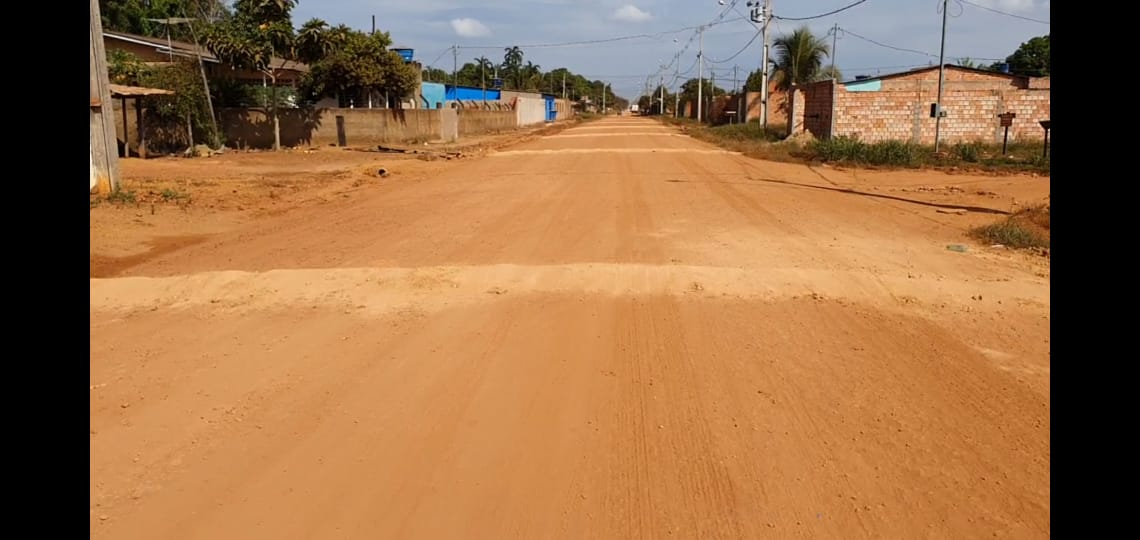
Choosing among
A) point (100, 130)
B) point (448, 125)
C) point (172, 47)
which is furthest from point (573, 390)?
point (448, 125)

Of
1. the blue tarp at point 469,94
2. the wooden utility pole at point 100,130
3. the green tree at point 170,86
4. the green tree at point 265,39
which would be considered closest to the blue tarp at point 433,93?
the blue tarp at point 469,94

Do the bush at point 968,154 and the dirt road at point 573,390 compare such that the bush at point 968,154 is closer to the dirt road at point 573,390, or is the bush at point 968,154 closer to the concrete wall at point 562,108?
the dirt road at point 573,390

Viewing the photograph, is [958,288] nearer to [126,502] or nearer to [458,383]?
[458,383]

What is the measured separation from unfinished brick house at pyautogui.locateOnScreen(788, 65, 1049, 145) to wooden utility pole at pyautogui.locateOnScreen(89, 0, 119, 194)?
958 inches

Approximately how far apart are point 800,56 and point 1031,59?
74.7ft

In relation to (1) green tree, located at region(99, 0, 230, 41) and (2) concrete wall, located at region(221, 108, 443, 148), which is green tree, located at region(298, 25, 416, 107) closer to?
(2) concrete wall, located at region(221, 108, 443, 148)

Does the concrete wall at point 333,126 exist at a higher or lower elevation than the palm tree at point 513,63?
lower

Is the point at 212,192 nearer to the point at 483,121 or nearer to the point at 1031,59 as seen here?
the point at 483,121

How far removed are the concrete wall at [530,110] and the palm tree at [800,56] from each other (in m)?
24.6

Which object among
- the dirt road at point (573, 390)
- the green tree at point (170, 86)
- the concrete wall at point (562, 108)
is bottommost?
the dirt road at point (573, 390)

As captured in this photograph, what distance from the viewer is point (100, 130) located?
14.6 meters

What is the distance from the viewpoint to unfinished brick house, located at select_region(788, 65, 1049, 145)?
30000mm

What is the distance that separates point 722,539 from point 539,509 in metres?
0.81

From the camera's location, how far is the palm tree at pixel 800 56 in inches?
1736
